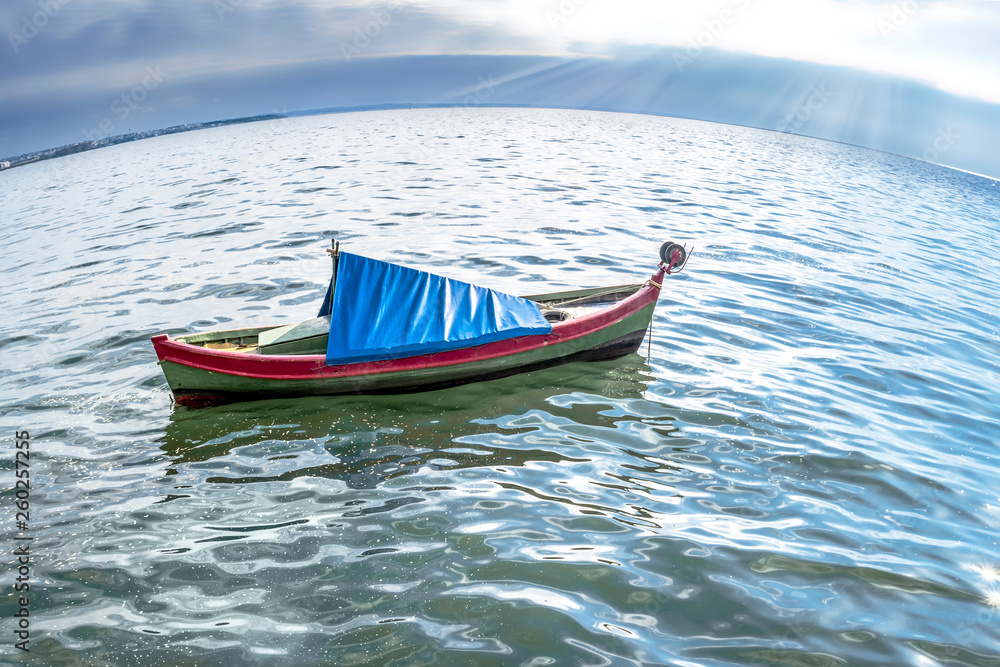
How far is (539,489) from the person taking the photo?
320 inches

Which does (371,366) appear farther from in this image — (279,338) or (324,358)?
(279,338)

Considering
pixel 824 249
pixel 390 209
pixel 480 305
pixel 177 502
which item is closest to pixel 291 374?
pixel 177 502

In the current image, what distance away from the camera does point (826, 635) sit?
5934mm

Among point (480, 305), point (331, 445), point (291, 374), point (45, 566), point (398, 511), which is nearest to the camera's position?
point (45, 566)

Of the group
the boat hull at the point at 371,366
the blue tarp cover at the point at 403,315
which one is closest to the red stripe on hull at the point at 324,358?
the boat hull at the point at 371,366

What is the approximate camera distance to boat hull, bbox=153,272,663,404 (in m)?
9.70

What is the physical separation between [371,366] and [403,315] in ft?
3.63

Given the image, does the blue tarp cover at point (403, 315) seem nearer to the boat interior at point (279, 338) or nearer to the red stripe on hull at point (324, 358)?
the red stripe on hull at point (324, 358)

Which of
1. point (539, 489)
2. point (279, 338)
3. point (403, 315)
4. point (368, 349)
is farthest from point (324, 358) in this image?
point (539, 489)

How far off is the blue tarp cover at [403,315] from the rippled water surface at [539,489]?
1142mm

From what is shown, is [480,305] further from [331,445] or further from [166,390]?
[166,390]

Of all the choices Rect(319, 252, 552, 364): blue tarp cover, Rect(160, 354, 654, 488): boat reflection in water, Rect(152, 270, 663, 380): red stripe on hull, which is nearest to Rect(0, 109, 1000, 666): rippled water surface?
Rect(160, 354, 654, 488): boat reflection in water

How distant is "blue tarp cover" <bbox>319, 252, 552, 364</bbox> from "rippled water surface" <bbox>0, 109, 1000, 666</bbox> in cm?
114

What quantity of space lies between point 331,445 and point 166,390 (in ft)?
14.5
